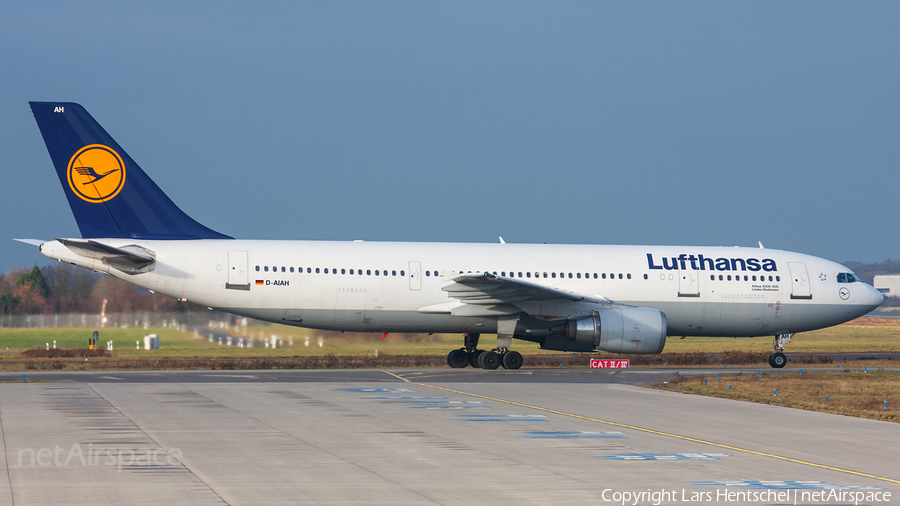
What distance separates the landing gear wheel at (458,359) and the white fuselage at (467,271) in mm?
1363

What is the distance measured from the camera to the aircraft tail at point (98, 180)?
84.4ft

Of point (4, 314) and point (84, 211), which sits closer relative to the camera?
point (84, 211)

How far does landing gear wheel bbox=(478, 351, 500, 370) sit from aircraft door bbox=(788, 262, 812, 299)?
32.1ft

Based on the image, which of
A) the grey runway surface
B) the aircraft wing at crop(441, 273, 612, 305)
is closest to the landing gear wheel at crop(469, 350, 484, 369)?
the aircraft wing at crop(441, 273, 612, 305)

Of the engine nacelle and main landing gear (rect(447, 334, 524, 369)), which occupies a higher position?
the engine nacelle

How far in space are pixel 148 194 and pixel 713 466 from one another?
20.0 metres

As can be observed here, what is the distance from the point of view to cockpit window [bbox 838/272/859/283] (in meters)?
30.3

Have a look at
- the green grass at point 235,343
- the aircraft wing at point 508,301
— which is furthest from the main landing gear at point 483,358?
the green grass at point 235,343

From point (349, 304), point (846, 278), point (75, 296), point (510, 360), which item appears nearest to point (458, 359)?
point (510, 360)

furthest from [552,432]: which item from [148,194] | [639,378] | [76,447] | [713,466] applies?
[148,194]

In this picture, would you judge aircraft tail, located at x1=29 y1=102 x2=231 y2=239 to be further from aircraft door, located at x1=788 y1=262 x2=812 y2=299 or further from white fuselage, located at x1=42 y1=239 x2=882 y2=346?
aircraft door, located at x1=788 y1=262 x2=812 y2=299

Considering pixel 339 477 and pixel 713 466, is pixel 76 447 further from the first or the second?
pixel 713 466

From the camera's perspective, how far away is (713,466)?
10.8 m

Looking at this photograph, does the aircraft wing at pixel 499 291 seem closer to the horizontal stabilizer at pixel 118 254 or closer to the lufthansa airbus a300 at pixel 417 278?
the lufthansa airbus a300 at pixel 417 278
